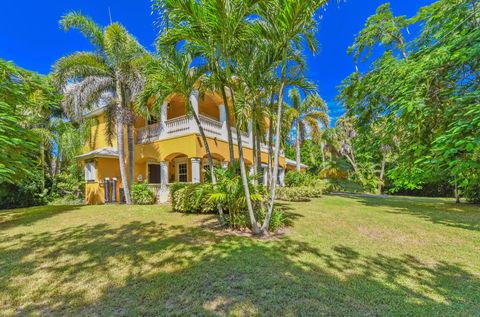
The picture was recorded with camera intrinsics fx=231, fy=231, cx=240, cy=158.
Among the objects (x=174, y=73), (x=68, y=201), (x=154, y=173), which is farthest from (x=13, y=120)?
(x=68, y=201)

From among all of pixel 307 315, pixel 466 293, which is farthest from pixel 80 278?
pixel 466 293

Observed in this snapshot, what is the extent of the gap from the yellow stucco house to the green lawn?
240 inches

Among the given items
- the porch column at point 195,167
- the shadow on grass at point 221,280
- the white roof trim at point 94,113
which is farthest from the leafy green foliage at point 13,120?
the porch column at point 195,167

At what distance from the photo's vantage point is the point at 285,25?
231 inches

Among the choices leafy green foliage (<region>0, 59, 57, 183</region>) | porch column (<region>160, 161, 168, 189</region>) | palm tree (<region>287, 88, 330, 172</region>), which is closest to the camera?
leafy green foliage (<region>0, 59, 57, 183</region>)

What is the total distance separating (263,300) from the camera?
3443 mm

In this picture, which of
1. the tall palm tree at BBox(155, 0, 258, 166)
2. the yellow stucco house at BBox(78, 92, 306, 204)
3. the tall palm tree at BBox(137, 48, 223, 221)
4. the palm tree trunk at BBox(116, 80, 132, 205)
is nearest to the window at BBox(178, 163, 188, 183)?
the yellow stucco house at BBox(78, 92, 306, 204)

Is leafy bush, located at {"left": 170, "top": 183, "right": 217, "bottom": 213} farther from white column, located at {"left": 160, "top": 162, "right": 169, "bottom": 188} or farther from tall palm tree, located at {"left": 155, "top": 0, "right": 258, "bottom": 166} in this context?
tall palm tree, located at {"left": 155, "top": 0, "right": 258, "bottom": 166}

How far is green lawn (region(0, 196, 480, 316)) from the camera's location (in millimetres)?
3342

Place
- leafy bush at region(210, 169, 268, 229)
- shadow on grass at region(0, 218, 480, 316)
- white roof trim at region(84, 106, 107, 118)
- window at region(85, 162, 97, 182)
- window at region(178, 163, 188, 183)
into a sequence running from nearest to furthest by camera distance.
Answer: shadow on grass at region(0, 218, 480, 316)
leafy bush at region(210, 169, 268, 229)
window at region(85, 162, 97, 182)
white roof trim at region(84, 106, 107, 118)
window at region(178, 163, 188, 183)

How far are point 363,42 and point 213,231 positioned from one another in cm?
1319

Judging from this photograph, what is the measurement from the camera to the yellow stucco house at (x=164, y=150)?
Answer: 43.7 ft

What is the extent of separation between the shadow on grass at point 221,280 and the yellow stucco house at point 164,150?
7.60 metres

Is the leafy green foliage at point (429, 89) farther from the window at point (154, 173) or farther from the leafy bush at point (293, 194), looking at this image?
the window at point (154, 173)
